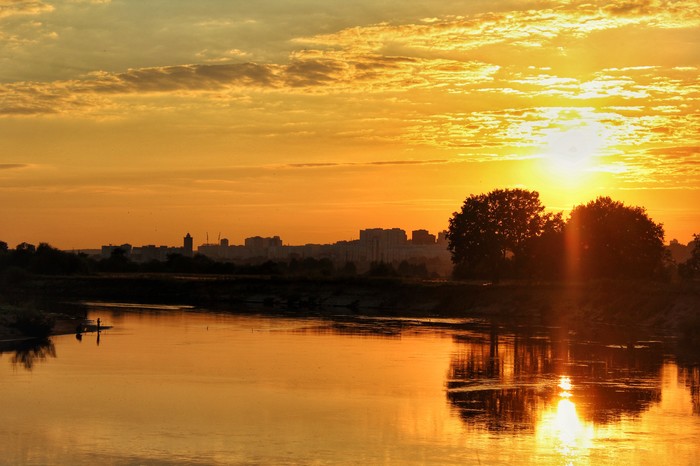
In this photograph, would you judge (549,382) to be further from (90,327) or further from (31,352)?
(90,327)

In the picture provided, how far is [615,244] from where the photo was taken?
374 feet

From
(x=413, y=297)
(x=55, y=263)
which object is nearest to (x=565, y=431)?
(x=413, y=297)

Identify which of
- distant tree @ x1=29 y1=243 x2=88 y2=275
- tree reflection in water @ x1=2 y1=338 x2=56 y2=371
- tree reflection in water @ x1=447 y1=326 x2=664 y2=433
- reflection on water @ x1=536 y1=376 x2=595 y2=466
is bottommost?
reflection on water @ x1=536 y1=376 x2=595 y2=466

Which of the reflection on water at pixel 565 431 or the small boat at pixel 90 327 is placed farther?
the small boat at pixel 90 327

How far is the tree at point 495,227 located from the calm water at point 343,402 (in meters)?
57.7

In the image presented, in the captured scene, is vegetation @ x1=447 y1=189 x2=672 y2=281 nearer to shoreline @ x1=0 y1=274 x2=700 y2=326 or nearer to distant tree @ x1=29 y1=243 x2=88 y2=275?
shoreline @ x1=0 y1=274 x2=700 y2=326

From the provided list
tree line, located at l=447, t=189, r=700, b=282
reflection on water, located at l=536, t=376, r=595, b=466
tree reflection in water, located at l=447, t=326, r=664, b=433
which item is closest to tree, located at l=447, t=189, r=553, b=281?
tree line, located at l=447, t=189, r=700, b=282

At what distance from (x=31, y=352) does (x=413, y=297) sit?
6683 cm

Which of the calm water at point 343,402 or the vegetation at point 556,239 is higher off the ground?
the vegetation at point 556,239

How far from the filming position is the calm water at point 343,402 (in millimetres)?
27484

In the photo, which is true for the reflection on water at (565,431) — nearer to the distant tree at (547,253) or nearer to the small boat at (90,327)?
the small boat at (90,327)

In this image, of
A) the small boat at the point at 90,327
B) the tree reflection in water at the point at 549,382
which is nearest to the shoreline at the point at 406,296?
the tree reflection in water at the point at 549,382

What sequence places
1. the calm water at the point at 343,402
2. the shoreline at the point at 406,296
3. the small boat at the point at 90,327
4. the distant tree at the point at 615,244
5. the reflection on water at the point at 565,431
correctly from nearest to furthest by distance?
1. the calm water at the point at 343,402
2. the reflection on water at the point at 565,431
3. the small boat at the point at 90,327
4. the shoreline at the point at 406,296
5. the distant tree at the point at 615,244

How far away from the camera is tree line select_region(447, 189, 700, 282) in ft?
373
